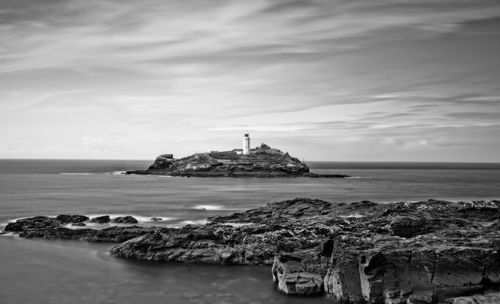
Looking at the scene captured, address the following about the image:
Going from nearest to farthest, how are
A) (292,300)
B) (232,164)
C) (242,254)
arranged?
(292,300), (242,254), (232,164)

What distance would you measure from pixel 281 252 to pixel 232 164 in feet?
377

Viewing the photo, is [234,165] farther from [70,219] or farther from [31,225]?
[31,225]

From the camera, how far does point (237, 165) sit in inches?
5325

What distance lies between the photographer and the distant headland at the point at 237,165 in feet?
440

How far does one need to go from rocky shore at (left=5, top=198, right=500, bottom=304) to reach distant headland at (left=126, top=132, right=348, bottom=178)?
102 meters

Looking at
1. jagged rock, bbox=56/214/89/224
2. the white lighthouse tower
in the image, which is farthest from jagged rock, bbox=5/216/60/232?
the white lighthouse tower

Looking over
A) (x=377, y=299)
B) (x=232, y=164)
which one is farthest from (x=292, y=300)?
(x=232, y=164)

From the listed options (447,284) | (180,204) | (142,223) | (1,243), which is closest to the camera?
(447,284)

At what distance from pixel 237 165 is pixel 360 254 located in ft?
384

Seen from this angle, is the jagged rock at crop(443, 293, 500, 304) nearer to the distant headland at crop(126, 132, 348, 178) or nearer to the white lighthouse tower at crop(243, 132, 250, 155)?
the distant headland at crop(126, 132, 348, 178)

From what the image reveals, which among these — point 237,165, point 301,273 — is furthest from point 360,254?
point 237,165

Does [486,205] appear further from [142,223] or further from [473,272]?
[142,223]

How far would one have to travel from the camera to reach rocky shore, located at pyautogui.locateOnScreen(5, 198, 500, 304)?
1773 cm

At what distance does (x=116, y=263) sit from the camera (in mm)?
25719
